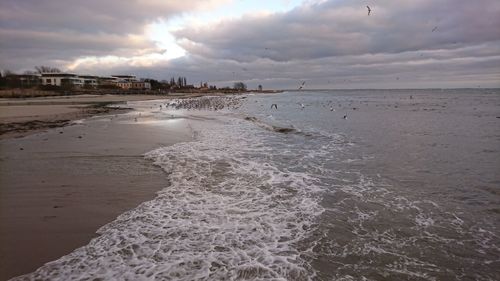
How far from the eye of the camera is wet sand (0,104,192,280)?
5.52 metres

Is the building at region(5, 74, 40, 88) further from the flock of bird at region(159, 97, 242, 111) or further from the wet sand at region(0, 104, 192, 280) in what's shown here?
the wet sand at region(0, 104, 192, 280)

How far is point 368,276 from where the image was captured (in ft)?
16.1

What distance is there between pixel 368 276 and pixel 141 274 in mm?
3331

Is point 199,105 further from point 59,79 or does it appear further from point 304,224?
point 59,79

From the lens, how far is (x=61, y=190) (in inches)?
328

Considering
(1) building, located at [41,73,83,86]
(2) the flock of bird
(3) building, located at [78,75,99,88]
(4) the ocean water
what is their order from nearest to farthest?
(4) the ocean water
(2) the flock of bird
(1) building, located at [41,73,83,86]
(3) building, located at [78,75,99,88]

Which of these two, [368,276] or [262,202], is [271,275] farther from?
[262,202]

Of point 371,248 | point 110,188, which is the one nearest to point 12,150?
point 110,188

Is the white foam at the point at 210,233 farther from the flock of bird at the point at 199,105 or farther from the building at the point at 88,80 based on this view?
the building at the point at 88,80

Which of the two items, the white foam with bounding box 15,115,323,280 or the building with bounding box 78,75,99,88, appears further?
the building with bounding box 78,75,99,88

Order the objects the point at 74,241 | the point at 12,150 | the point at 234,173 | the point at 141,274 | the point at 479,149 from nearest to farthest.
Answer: the point at 141,274
the point at 74,241
the point at 234,173
the point at 12,150
the point at 479,149

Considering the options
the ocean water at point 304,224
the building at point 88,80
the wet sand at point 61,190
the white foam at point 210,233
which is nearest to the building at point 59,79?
the building at point 88,80

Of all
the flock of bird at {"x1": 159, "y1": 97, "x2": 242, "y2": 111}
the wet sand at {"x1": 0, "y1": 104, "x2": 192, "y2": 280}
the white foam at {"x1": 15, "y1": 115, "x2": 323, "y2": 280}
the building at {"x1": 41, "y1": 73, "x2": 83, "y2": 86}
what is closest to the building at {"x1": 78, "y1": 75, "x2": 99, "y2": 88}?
the building at {"x1": 41, "y1": 73, "x2": 83, "y2": 86}

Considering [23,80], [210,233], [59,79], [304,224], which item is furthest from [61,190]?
[59,79]
